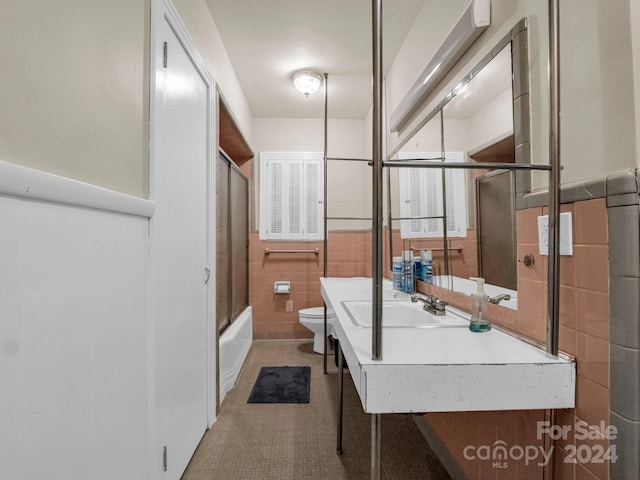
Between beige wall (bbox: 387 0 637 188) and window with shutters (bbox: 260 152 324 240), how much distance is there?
2.32 metres

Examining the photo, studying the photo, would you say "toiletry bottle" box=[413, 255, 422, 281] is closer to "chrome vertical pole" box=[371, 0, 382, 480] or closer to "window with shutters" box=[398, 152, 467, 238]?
"window with shutters" box=[398, 152, 467, 238]

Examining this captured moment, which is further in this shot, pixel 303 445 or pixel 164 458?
pixel 303 445

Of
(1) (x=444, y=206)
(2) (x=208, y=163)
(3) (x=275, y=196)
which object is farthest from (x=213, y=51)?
(1) (x=444, y=206)

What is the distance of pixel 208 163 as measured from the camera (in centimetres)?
177

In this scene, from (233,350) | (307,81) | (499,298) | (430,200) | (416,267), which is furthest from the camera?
(307,81)

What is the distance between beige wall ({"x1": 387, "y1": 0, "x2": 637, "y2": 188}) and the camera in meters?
0.69

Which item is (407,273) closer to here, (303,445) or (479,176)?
(479,176)

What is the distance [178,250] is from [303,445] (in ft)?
3.81

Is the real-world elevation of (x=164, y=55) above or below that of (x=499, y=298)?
above

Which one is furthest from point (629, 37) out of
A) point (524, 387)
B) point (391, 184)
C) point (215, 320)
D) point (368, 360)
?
point (215, 320)

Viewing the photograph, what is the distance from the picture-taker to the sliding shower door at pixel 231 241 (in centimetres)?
226

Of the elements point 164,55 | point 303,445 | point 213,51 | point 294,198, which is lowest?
point 303,445

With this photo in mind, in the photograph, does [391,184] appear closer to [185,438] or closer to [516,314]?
[516,314]

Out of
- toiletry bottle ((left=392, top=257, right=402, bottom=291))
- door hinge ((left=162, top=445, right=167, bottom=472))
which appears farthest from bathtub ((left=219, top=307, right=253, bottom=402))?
toiletry bottle ((left=392, top=257, right=402, bottom=291))
